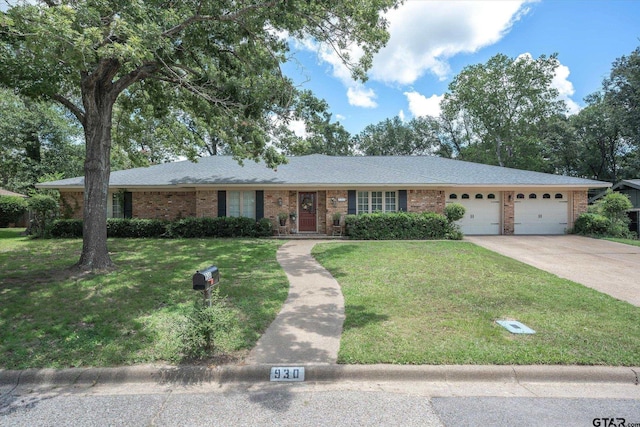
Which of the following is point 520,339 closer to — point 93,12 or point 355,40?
point 355,40

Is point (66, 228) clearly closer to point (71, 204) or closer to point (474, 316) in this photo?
point (71, 204)

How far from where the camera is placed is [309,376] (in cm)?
340

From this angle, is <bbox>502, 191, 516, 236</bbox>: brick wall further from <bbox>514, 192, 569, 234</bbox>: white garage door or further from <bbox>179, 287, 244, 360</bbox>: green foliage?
<bbox>179, 287, 244, 360</bbox>: green foliage

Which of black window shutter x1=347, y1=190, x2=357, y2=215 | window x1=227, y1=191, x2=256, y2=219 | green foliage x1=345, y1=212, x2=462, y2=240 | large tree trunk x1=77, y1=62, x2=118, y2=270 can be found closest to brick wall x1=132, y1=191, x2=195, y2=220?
window x1=227, y1=191, x2=256, y2=219

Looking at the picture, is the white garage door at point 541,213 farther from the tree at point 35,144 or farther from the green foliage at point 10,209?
the green foliage at point 10,209

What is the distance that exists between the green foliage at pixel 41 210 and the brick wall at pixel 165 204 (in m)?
3.48

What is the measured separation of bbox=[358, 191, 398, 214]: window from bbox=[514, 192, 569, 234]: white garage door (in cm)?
638

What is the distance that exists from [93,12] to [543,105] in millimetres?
34480

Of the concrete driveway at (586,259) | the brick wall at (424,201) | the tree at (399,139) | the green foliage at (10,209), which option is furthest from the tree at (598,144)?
the green foliage at (10,209)

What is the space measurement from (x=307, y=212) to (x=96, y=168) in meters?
9.06

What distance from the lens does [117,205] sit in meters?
15.6

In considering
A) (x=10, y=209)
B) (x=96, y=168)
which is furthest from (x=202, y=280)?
(x=10, y=209)

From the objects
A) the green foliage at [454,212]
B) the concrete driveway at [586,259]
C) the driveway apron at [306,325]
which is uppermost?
the green foliage at [454,212]

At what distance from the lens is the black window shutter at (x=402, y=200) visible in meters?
14.5
